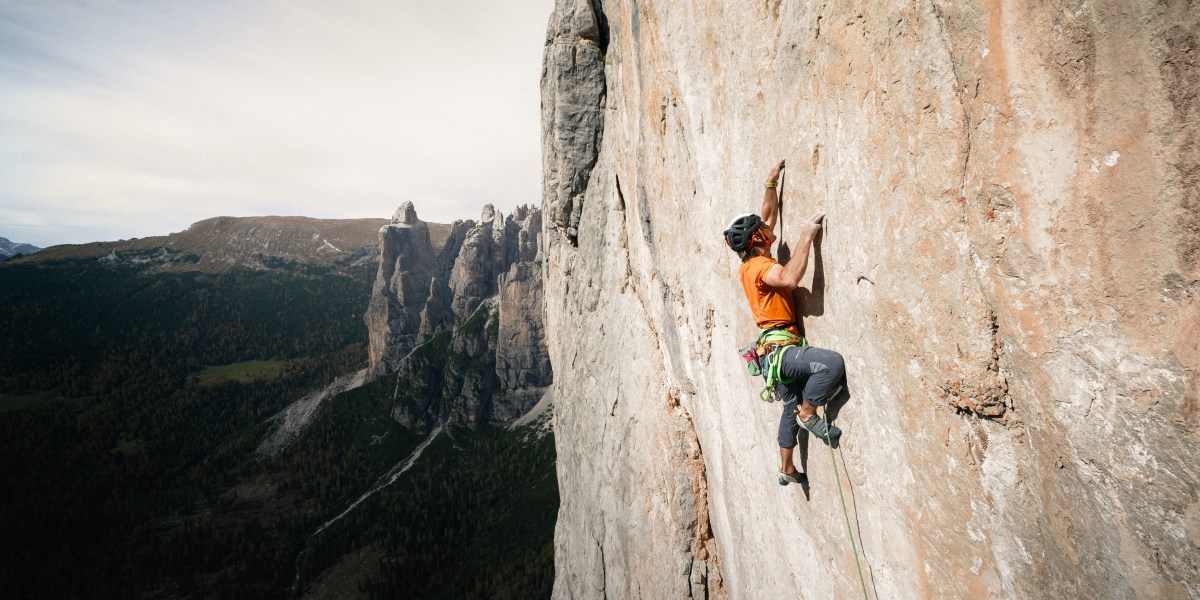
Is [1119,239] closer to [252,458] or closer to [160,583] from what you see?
[160,583]

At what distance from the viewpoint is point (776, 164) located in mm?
5266

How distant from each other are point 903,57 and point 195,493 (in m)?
142

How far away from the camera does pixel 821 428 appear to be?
488 cm

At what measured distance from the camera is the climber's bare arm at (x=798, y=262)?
4.45m

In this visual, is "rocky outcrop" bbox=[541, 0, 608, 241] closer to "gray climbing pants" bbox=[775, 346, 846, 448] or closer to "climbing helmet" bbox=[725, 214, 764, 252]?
"climbing helmet" bbox=[725, 214, 764, 252]

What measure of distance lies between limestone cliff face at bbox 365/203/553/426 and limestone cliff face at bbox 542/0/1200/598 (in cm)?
9655

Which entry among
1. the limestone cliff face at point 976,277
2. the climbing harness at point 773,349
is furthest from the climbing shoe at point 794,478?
the climbing harness at point 773,349

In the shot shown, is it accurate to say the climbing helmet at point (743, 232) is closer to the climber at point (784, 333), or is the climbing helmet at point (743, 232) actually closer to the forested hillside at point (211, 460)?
the climber at point (784, 333)

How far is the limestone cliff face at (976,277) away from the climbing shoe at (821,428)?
5.2 inches

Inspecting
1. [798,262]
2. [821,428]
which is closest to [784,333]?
[798,262]

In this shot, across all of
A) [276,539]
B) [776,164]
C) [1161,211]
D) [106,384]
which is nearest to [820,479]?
[776,164]

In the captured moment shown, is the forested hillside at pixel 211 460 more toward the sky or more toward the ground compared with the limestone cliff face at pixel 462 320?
more toward the ground

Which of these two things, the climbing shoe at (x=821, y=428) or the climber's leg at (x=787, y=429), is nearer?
the climbing shoe at (x=821, y=428)

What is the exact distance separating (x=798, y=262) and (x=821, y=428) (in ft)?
5.85
